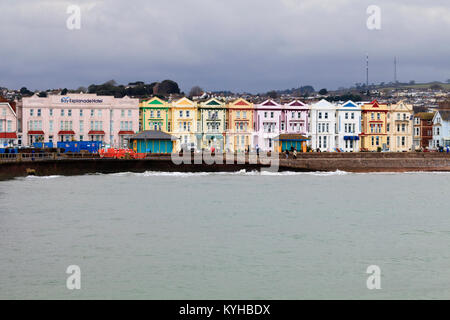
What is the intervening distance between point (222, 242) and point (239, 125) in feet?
206

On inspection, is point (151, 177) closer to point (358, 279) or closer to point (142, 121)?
point (142, 121)

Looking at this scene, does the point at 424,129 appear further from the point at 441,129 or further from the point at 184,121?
the point at 184,121

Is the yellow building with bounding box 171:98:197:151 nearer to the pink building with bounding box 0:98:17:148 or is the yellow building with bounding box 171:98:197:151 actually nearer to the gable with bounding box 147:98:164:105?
the gable with bounding box 147:98:164:105

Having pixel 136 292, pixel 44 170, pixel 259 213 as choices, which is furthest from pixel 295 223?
pixel 44 170

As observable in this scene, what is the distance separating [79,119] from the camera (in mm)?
84562

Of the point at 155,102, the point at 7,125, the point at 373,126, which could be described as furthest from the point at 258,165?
the point at 7,125

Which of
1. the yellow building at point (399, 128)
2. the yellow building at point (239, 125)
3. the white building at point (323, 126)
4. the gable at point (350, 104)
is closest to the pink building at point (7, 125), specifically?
the yellow building at point (239, 125)

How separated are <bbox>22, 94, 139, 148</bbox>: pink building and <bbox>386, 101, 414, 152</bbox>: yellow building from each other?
34.4 meters

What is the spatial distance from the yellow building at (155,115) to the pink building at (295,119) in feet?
49.7

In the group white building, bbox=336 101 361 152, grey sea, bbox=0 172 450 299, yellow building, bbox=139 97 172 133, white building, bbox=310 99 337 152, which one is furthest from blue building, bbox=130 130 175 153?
grey sea, bbox=0 172 450 299

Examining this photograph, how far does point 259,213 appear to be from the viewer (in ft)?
120

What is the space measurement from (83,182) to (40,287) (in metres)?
34.6

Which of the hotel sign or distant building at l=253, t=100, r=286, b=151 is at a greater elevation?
the hotel sign

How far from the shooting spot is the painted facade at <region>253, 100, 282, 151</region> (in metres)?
89.3
